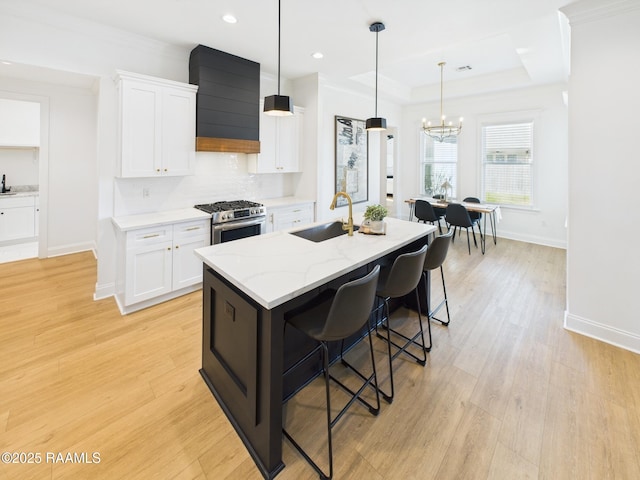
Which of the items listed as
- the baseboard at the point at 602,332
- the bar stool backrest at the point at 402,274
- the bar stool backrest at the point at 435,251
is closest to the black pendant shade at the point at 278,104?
the bar stool backrest at the point at 402,274

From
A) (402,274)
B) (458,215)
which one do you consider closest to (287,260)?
(402,274)

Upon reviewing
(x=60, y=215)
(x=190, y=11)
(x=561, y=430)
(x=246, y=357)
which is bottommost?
(x=561, y=430)

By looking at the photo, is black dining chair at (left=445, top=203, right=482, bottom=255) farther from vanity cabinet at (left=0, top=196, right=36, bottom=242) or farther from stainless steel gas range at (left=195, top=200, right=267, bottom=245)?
vanity cabinet at (left=0, top=196, right=36, bottom=242)

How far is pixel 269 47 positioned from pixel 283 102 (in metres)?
1.73

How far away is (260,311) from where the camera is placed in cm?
152

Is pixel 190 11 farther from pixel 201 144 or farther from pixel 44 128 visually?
pixel 44 128

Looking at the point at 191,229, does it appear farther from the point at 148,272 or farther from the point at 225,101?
the point at 225,101

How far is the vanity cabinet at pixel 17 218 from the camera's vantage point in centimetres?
521

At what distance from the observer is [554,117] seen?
5508 millimetres

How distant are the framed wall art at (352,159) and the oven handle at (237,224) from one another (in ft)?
6.35

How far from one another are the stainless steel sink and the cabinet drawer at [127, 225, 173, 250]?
1.57 metres

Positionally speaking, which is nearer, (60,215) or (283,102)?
(283,102)

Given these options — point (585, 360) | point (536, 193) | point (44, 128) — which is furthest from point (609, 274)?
point (44, 128)

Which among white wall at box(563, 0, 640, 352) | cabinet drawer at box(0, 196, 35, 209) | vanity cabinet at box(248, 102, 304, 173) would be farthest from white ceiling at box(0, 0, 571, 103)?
cabinet drawer at box(0, 196, 35, 209)
